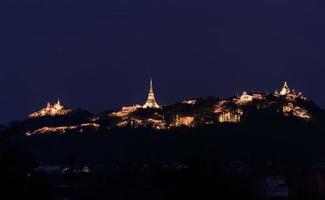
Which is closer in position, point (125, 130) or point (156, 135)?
point (156, 135)

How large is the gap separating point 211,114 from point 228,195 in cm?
8862

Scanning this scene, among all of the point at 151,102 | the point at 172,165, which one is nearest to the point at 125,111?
the point at 151,102

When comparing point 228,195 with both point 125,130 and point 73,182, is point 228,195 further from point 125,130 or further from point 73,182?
point 125,130

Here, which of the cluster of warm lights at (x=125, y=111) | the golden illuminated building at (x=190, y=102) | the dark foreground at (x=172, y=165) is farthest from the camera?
the cluster of warm lights at (x=125, y=111)

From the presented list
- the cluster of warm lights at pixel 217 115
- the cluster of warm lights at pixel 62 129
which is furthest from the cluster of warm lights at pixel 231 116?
Result: the cluster of warm lights at pixel 62 129

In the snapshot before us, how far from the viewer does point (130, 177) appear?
5131cm

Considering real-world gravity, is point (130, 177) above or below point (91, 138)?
below

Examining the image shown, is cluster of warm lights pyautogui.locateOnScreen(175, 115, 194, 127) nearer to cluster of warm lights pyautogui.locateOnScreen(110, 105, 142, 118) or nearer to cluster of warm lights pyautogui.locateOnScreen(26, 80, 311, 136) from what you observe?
cluster of warm lights pyautogui.locateOnScreen(26, 80, 311, 136)

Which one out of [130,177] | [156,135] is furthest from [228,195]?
[156,135]

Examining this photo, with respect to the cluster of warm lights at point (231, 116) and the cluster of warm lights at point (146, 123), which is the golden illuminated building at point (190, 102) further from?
the cluster of warm lights at point (231, 116)

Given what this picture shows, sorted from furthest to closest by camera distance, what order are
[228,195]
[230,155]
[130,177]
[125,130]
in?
1. [125,130]
2. [230,155]
3. [130,177]
4. [228,195]

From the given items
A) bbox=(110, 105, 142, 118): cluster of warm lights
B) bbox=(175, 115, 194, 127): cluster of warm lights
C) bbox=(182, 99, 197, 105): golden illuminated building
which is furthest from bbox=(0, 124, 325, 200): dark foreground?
bbox=(182, 99, 197, 105): golden illuminated building

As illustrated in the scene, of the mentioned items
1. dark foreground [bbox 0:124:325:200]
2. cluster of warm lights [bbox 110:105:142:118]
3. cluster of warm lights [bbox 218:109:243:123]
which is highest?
cluster of warm lights [bbox 110:105:142:118]

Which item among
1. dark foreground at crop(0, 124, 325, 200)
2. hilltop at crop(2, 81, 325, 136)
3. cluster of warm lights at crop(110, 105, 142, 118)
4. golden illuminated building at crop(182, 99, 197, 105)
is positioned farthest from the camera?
cluster of warm lights at crop(110, 105, 142, 118)
